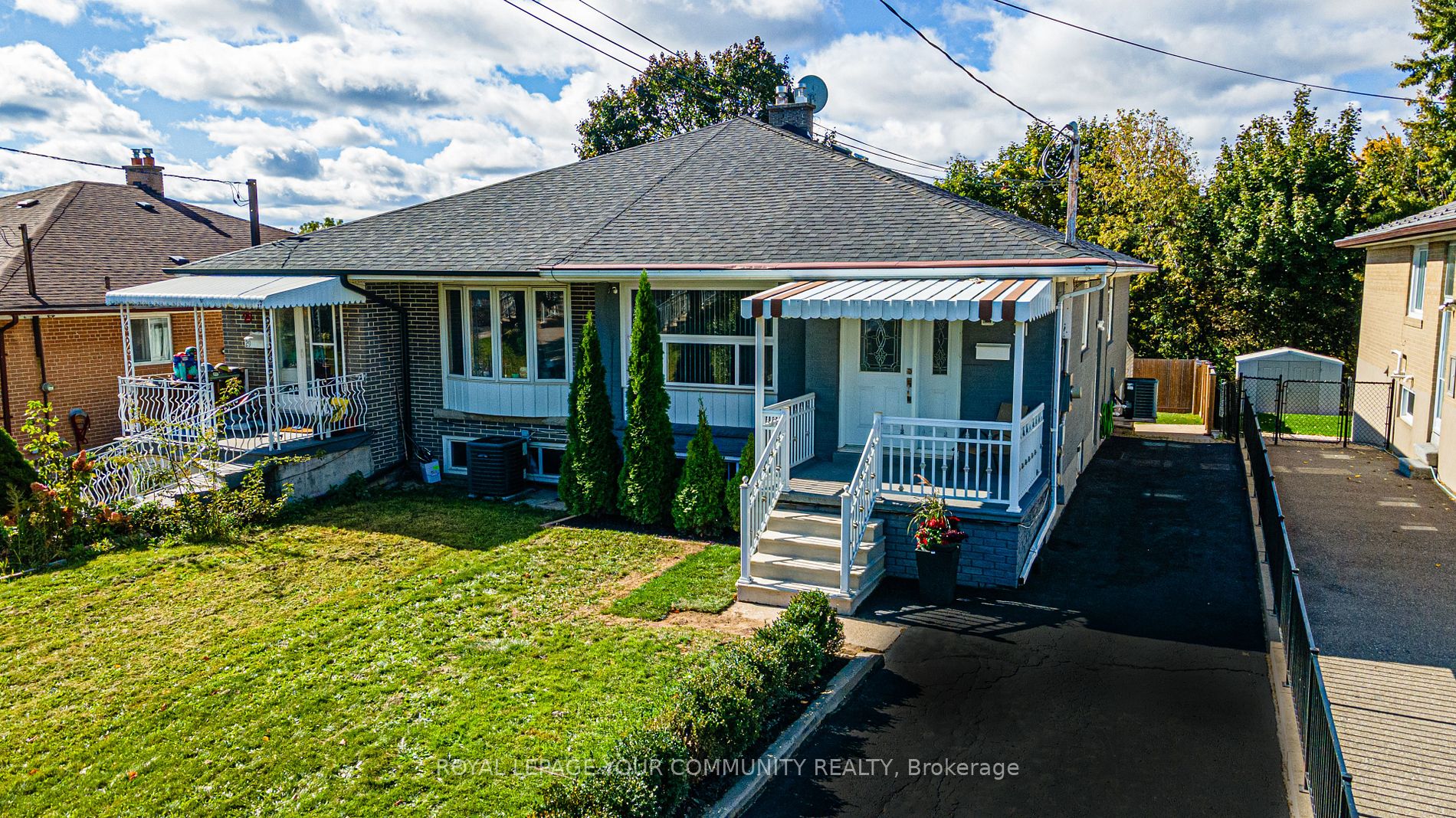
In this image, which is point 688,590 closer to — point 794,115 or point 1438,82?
point 794,115

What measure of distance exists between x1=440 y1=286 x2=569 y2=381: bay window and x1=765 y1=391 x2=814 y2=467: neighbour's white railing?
4.22 metres

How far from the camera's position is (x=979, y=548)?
32.6ft

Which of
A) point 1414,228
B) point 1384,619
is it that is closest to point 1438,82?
point 1414,228

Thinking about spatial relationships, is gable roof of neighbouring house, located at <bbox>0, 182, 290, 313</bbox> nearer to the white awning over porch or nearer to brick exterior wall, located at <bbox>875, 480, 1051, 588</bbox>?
the white awning over porch

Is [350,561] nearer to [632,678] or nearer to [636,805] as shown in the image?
[632,678]

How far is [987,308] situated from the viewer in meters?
9.17

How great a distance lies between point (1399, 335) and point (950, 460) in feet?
39.1

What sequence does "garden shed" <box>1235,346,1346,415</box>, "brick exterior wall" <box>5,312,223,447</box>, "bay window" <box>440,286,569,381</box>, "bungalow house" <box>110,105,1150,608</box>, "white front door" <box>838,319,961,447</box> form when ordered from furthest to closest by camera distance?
"garden shed" <box>1235,346,1346,415</box> < "brick exterior wall" <box>5,312,223,447</box> < "bay window" <box>440,286,569,381</box> < "white front door" <box>838,319,961,447</box> < "bungalow house" <box>110,105,1150,608</box>

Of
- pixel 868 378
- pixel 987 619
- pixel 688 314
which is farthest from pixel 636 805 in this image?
pixel 688 314

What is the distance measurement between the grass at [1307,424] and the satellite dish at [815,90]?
12.0 meters

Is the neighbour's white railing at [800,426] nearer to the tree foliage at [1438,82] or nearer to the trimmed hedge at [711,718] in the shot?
the trimmed hedge at [711,718]

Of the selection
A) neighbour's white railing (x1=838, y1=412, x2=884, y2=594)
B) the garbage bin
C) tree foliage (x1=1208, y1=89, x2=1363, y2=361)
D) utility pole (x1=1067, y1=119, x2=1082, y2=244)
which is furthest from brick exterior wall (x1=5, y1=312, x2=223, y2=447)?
tree foliage (x1=1208, y1=89, x2=1363, y2=361)

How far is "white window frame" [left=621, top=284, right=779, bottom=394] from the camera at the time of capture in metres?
12.8

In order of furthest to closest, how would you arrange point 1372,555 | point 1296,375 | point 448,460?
1. point 1296,375
2. point 448,460
3. point 1372,555
